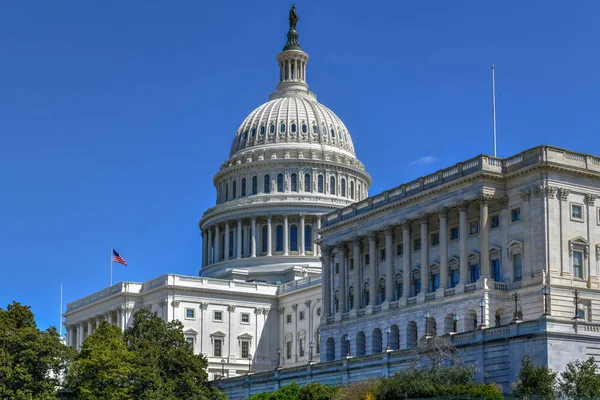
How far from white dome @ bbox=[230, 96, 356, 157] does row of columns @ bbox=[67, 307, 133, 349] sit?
3628 cm

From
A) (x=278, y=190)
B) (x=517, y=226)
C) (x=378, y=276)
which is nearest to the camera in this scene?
(x=517, y=226)

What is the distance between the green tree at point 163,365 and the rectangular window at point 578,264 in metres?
30.9

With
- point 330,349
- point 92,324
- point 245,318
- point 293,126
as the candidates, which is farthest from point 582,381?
point 293,126

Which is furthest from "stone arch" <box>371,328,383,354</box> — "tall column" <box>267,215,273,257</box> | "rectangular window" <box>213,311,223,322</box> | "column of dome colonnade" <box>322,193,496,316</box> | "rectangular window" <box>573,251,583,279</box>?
"tall column" <box>267,215,273,257</box>

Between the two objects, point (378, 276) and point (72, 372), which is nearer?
point (72, 372)

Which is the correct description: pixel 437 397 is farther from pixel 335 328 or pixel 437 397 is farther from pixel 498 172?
pixel 335 328

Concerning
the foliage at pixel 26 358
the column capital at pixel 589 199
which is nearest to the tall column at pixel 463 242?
the column capital at pixel 589 199

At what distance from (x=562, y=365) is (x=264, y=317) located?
8189 cm

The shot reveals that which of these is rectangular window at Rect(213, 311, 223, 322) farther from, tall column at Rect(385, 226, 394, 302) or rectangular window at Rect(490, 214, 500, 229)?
rectangular window at Rect(490, 214, 500, 229)

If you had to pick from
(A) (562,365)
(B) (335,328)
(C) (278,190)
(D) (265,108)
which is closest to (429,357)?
(A) (562,365)

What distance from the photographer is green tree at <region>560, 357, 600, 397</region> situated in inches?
2672

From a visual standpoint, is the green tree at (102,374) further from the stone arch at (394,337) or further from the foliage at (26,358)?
the stone arch at (394,337)

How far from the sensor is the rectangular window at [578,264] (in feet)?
305

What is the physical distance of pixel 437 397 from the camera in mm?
68625
